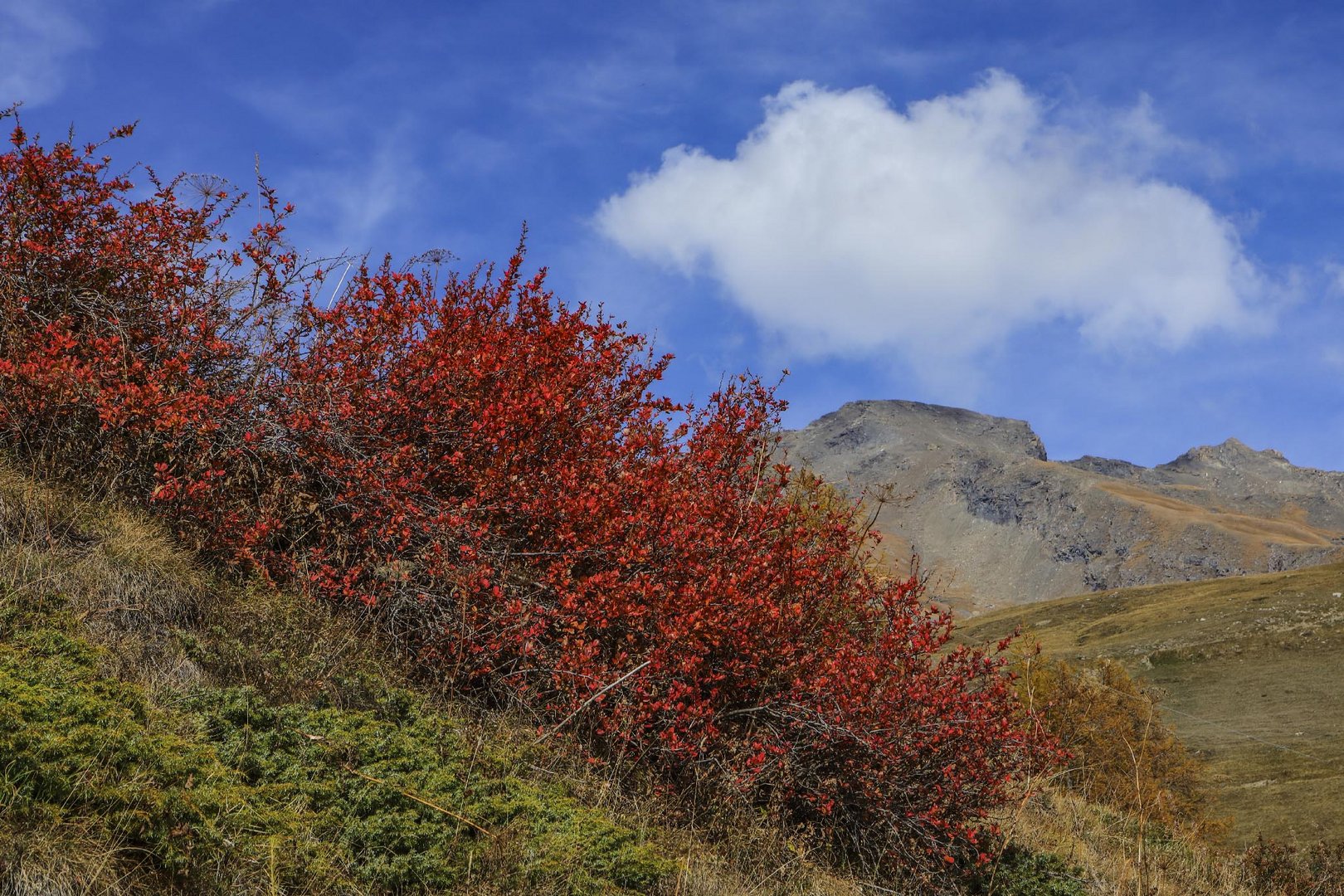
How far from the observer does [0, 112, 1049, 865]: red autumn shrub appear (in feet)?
21.7

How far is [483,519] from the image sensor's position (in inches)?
283

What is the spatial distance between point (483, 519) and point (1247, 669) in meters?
67.7

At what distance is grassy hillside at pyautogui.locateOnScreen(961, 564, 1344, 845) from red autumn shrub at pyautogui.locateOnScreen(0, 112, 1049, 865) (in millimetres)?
15058

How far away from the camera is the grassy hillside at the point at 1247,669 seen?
32594 millimetres

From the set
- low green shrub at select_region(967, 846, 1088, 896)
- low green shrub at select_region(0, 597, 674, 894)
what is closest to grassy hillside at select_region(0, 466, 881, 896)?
low green shrub at select_region(0, 597, 674, 894)

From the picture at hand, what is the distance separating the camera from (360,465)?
22.4 feet

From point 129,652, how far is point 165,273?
342 centimetres

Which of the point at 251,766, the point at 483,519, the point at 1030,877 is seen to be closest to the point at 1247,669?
the point at 1030,877

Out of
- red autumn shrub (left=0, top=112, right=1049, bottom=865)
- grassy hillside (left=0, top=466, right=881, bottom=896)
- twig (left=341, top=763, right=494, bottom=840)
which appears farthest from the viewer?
red autumn shrub (left=0, top=112, right=1049, bottom=865)

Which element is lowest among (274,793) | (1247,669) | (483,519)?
(274,793)

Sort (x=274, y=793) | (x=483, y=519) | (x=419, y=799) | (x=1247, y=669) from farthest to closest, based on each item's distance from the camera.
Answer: (x=1247, y=669), (x=483, y=519), (x=419, y=799), (x=274, y=793)

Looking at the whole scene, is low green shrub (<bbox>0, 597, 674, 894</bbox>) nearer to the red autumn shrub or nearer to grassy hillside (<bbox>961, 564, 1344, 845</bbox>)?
the red autumn shrub

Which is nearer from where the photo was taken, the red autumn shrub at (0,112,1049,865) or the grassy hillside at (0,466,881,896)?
the grassy hillside at (0,466,881,896)

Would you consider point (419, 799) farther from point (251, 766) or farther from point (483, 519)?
point (483, 519)
